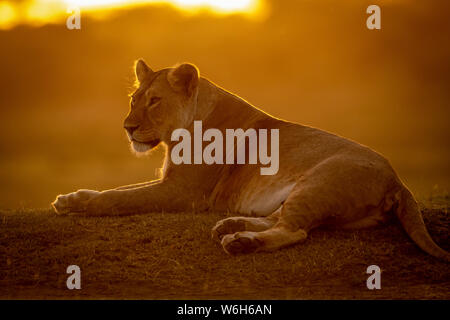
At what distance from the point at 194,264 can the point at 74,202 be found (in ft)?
7.56

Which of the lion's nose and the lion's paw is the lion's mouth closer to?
the lion's nose

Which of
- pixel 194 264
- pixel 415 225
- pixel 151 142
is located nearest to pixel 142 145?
pixel 151 142

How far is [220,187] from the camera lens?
8.55 meters

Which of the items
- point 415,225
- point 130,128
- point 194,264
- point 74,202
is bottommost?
point 194,264

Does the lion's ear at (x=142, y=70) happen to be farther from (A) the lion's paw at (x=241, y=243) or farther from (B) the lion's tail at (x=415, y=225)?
(B) the lion's tail at (x=415, y=225)

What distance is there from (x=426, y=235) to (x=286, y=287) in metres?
1.71

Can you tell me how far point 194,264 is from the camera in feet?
21.6


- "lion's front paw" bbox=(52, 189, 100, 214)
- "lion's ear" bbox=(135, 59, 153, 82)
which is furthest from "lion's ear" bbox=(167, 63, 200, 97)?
"lion's front paw" bbox=(52, 189, 100, 214)

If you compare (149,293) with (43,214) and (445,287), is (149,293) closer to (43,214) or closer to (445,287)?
(445,287)

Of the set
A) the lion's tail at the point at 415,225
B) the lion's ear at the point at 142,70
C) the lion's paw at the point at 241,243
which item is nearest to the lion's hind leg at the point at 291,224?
the lion's paw at the point at 241,243

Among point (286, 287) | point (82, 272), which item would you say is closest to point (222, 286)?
point (286, 287)

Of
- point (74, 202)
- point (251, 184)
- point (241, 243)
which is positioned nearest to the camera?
point (241, 243)

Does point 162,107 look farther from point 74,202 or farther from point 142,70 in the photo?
point 74,202

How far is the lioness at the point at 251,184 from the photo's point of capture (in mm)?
6973
